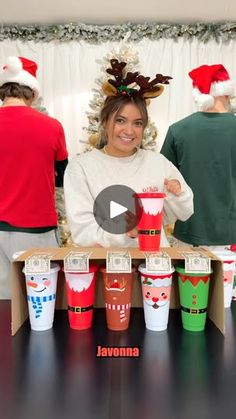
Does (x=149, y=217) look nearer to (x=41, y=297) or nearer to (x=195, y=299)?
(x=195, y=299)

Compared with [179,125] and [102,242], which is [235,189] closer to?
[179,125]

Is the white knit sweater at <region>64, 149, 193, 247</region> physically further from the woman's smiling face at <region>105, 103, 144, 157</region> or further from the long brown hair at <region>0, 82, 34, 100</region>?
→ the long brown hair at <region>0, 82, 34, 100</region>

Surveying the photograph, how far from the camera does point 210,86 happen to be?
2230 mm

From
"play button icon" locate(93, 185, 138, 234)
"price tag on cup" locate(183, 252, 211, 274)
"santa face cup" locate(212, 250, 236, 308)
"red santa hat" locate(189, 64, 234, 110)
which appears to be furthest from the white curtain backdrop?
"price tag on cup" locate(183, 252, 211, 274)

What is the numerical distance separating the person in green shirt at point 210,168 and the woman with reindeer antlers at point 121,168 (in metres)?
0.56

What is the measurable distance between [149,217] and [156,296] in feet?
0.71

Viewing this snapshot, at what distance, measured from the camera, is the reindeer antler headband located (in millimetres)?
1446

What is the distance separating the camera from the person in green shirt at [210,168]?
2.12 metres

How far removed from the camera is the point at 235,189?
2.18 meters

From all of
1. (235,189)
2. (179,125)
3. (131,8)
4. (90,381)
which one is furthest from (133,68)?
(90,381)

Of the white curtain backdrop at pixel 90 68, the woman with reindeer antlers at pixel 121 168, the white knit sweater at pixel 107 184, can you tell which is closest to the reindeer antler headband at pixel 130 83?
the woman with reindeer antlers at pixel 121 168

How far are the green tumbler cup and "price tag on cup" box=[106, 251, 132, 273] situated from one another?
5.8 inches

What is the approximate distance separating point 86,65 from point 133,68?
72 centimetres

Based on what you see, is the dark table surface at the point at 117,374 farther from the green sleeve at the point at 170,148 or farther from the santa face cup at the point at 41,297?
the green sleeve at the point at 170,148
